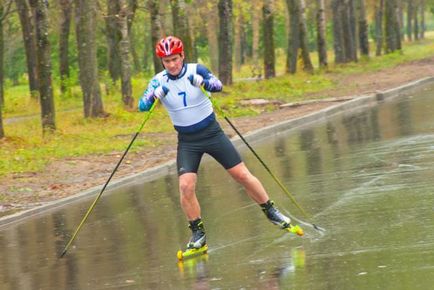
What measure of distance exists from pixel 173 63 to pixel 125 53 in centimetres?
1956

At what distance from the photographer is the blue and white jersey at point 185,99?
30.2ft

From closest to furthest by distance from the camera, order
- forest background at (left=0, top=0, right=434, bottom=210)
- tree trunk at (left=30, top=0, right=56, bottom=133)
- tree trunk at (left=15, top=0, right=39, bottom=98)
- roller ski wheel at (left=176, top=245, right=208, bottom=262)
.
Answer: roller ski wheel at (left=176, top=245, right=208, bottom=262) → forest background at (left=0, top=0, right=434, bottom=210) → tree trunk at (left=30, top=0, right=56, bottom=133) → tree trunk at (left=15, top=0, right=39, bottom=98)

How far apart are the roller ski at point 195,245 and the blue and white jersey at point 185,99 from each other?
901 mm

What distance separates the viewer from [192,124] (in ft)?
30.5

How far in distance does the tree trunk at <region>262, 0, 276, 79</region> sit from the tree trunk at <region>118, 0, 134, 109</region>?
9.73 metres

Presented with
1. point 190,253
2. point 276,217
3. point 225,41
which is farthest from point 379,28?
point 190,253

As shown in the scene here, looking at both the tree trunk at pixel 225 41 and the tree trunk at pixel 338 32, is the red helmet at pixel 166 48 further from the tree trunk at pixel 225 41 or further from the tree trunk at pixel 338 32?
the tree trunk at pixel 338 32

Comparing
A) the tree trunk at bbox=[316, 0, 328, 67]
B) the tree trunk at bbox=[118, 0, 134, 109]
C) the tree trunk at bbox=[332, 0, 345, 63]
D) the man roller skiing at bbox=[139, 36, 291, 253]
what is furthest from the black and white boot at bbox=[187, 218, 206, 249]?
the tree trunk at bbox=[332, 0, 345, 63]

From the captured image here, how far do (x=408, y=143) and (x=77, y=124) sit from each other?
12551 mm

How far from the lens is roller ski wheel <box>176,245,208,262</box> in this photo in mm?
9039

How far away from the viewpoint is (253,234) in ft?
32.2

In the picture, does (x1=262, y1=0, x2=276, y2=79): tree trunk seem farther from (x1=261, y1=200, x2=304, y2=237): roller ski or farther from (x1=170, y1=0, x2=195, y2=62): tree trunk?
(x1=261, y1=200, x2=304, y2=237): roller ski

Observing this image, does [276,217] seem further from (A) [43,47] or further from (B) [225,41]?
(B) [225,41]

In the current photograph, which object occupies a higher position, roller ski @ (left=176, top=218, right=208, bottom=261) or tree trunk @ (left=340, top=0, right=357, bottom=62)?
roller ski @ (left=176, top=218, right=208, bottom=261)
